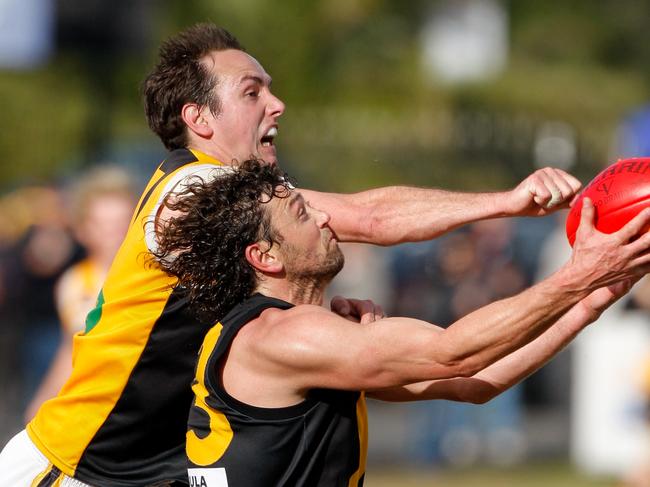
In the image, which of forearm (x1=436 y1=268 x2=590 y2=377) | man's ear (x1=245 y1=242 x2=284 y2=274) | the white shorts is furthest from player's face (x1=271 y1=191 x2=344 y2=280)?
the white shorts

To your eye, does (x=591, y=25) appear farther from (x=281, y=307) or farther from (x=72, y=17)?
(x=281, y=307)

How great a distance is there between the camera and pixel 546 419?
1567cm

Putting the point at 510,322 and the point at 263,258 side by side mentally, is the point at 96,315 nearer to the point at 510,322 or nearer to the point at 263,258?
the point at 263,258

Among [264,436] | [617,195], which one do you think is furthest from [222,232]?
[617,195]

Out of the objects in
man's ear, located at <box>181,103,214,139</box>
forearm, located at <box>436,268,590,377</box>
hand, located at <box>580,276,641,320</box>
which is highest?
man's ear, located at <box>181,103,214,139</box>

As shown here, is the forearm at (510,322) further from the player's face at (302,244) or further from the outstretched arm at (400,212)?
the outstretched arm at (400,212)

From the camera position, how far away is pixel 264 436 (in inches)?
163

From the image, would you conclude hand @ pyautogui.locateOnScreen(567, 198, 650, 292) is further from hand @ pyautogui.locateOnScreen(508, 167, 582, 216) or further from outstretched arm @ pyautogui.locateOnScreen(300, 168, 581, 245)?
outstretched arm @ pyautogui.locateOnScreen(300, 168, 581, 245)

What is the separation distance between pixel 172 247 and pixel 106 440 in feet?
2.98

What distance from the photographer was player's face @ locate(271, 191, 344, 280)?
4359mm

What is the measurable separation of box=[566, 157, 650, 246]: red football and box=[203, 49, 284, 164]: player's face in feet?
4.41

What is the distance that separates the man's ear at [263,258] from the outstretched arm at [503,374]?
61cm

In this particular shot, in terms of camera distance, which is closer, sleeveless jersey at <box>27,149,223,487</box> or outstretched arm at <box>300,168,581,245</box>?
sleeveless jersey at <box>27,149,223,487</box>

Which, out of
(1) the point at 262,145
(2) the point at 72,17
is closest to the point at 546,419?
(2) the point at 72,17
